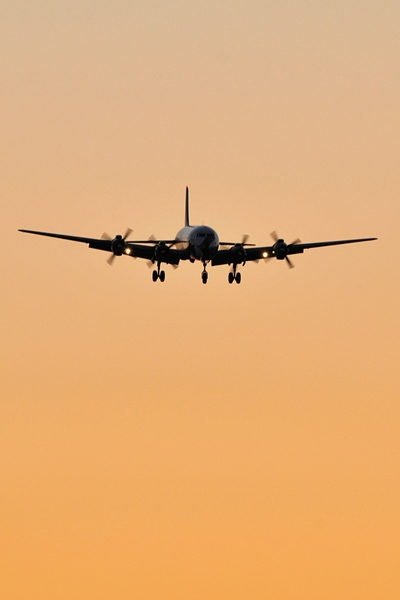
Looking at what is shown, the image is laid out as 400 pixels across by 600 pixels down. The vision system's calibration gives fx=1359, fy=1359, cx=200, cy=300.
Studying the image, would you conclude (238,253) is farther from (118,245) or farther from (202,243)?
(118,245)

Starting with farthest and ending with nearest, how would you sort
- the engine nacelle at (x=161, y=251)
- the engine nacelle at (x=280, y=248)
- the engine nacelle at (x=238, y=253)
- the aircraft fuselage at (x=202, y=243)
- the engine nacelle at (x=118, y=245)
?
the engine nacelle at (x=280, y=248) → the engine nacelle at (x=238, y=253) → the engine nacelle at (x=161, y=251) → the engine nacelle at (x=118, y=245) → the aircraft fuselage at (x=202, y=243)

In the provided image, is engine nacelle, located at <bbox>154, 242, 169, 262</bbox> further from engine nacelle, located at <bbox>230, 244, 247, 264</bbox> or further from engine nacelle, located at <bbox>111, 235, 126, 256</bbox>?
engine nacelle, located at <bbox>230, 244, 247, 264</bbox>

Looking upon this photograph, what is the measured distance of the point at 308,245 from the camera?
363 feet

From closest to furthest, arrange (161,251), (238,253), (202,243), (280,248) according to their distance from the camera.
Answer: (202,243) < (161,251) < (238,253) < (280,248)

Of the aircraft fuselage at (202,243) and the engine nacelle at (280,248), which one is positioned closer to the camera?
the aircraft fuselage at (202,243)

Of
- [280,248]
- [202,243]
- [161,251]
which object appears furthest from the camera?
[280,248]

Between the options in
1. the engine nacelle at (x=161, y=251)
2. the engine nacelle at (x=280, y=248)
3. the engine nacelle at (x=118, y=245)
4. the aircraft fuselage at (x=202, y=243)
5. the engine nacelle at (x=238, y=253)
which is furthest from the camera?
the engine nacelle at (x=280, y=248)

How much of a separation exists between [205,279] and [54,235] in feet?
42.0

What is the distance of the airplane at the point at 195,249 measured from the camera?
105875mm

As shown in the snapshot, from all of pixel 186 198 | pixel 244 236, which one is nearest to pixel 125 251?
pixel 244 236

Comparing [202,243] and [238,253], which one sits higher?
[202,243]

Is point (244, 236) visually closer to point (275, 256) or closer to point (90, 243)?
point (275, 256)

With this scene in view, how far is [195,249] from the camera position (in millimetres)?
106000

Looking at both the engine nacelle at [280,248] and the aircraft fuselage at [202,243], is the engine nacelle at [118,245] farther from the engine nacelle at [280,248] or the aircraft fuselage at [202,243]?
the engine nacelle at [280,248]
